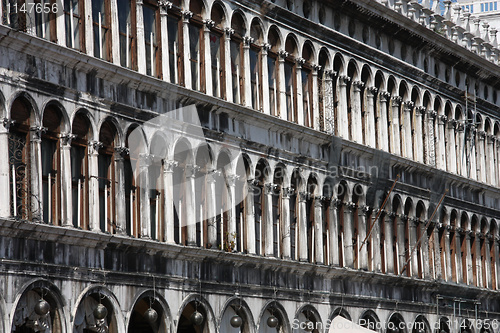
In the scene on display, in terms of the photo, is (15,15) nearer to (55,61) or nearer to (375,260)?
(55,61)

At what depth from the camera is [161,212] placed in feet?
96.5

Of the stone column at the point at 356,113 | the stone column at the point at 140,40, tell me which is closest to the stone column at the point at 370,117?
the stone column at the point at 356,113

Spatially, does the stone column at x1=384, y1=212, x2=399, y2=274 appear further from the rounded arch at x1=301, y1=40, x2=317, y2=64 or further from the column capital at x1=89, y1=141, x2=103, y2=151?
the column capital at x1=89, y1=141, x2=103, y2=151

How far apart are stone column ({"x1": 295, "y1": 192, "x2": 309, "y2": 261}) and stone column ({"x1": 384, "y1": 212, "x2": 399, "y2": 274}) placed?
18.9 feet

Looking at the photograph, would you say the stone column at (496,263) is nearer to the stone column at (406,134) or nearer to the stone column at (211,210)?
the stone column at (406,134)

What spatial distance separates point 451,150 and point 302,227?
492 inches

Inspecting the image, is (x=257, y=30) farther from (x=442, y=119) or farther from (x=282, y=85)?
(x=442, y=119)

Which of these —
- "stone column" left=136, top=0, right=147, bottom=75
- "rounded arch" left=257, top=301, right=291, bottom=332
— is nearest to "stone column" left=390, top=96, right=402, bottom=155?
"rounded arch" left=257, top=301, right=291, bottom=332

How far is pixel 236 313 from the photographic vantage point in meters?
32.0

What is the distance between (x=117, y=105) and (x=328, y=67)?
11.4 metres

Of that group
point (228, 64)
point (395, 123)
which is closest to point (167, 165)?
point (228, 64)

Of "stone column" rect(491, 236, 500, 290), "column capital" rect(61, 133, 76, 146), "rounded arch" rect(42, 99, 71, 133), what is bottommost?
"stone column" rect(491, 236, 500, 290)

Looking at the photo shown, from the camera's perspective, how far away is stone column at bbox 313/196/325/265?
35.9 metres

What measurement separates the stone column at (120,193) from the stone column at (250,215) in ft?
18.4
